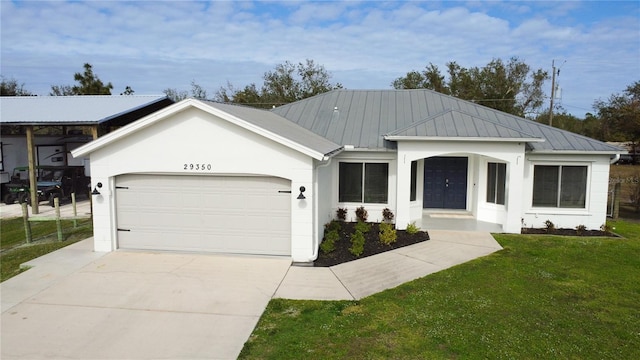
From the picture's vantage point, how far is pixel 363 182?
1430cm

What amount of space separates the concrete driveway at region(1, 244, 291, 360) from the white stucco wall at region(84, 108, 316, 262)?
2.89ft

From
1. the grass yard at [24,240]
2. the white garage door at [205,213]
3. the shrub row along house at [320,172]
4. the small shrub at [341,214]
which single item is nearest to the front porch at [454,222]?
the shrub row along house at [320,172]

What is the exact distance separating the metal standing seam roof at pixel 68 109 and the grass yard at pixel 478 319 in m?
13.0

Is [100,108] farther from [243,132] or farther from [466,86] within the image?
[466,86]

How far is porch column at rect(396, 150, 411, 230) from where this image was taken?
13.1 meters

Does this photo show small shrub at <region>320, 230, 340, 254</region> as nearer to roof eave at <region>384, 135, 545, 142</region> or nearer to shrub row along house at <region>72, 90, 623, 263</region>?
shrub row along house at <region>72, 90, 623, 263</region>

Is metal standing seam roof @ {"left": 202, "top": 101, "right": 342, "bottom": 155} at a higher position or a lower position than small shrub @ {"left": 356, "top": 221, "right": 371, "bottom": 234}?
higher

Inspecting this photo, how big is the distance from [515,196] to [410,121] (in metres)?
4.45

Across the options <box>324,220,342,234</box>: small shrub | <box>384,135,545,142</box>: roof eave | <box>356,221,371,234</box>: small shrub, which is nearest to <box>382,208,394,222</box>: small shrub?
<box>356,221,371,234</box>: small shrub

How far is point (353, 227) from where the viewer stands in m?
13.3

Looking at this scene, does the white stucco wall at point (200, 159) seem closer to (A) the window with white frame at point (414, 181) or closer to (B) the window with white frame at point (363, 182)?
(B) the window with white frame at point (363, 182)

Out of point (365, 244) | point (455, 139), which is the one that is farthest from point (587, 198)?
point (365, 244)

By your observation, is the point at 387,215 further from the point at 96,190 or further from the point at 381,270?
the point at 96,190

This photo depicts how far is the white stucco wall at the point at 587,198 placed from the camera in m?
13.3
